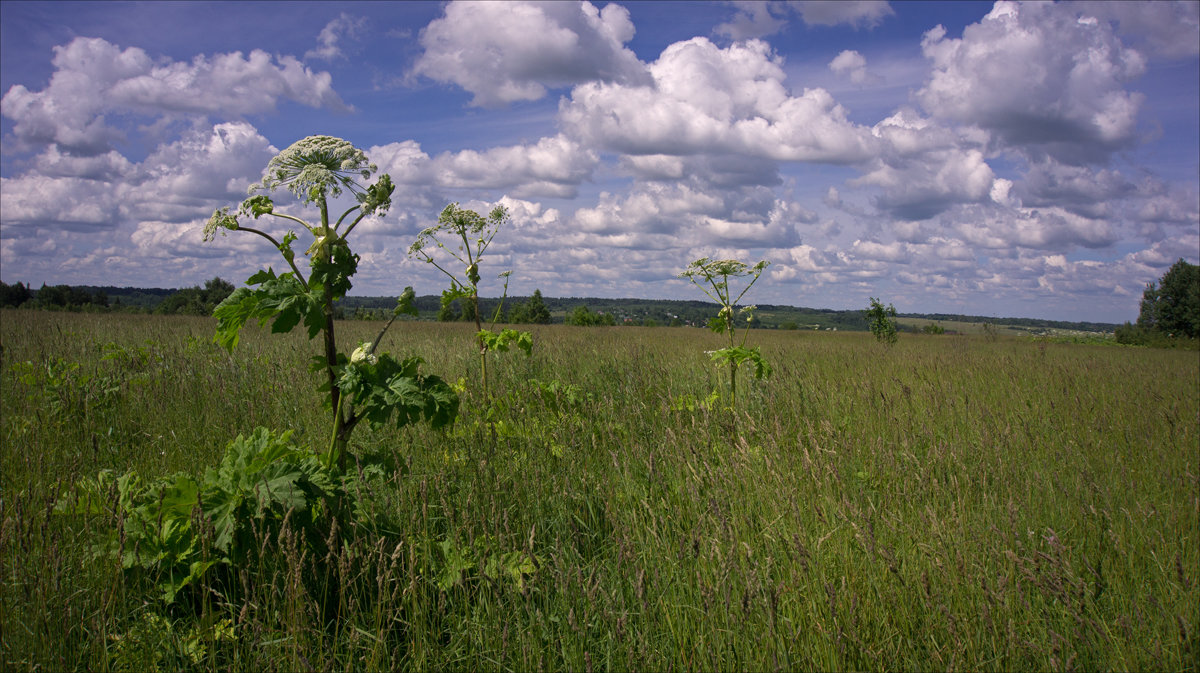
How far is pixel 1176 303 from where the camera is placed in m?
50.6

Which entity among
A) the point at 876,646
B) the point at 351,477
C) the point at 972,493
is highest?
the point at 351,477

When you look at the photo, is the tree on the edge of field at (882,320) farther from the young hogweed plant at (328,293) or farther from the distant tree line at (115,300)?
the distant tree line at (115,300)

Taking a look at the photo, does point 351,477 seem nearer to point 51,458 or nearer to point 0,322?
point 51,458

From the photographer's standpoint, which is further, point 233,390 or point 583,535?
point 233,390

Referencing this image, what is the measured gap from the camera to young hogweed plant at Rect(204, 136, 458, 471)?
7.00 feet

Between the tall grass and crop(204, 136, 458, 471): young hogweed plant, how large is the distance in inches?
12.4

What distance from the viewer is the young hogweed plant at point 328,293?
2133mm

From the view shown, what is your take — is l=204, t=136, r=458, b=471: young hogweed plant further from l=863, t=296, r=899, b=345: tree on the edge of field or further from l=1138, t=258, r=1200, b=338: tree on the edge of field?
l=1138, t=258, r=1200, b=338: tree on the edge of field

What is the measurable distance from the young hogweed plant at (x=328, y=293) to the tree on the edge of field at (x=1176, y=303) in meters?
63.7

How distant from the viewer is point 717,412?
454cm

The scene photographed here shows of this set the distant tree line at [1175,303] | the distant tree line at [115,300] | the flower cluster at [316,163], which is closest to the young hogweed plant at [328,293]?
the flower cluster at [316,163]

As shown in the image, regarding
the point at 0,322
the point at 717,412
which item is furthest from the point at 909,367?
the point at 0,322

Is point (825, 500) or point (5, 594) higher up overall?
point (825, 500)

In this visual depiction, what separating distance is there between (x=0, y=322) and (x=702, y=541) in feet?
51.5
